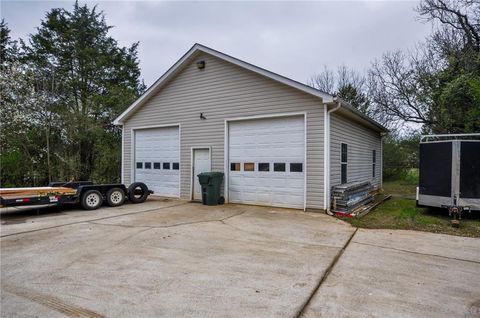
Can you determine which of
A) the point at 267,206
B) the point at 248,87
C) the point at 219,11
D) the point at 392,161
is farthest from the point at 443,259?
the point at 392,161

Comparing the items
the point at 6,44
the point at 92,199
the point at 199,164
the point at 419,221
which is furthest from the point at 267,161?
the point at 6,44

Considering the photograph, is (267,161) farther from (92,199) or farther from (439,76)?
(439,76)

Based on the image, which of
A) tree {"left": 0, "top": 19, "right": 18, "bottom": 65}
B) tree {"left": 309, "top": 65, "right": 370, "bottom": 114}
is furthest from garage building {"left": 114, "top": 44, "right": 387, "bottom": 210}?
tree {"left": 0, "top": 19, "right": 18, "bottom": 65}

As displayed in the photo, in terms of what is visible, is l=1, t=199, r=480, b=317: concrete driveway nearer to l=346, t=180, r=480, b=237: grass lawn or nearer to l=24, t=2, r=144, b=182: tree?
l=346, t=180, r=480, b=237: grass lawn

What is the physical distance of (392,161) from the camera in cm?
2003

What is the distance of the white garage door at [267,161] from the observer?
8648mm

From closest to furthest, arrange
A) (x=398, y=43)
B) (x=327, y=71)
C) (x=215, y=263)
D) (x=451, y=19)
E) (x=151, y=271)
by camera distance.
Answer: (x=151, y=271) → (x=215, y=263) → (x=451, y=19) → (x=398, y=43) → (x=327, y=71)

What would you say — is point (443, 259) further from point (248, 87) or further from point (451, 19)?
point (451, 19)

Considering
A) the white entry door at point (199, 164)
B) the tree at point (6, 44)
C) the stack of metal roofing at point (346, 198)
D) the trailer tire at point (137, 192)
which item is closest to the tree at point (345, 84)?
the stack of metal roofing at point (346, 198)

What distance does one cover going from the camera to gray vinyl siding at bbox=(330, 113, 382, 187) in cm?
879

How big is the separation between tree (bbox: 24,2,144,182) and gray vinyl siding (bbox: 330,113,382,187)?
1163 centimetres

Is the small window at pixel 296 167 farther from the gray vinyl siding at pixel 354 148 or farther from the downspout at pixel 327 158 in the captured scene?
the gray vinyl siding at pixel 354 148

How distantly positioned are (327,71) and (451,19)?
12198 mm

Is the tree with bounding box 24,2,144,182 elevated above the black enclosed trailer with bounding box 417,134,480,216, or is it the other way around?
the tree with bounding box 24,2,144,182
